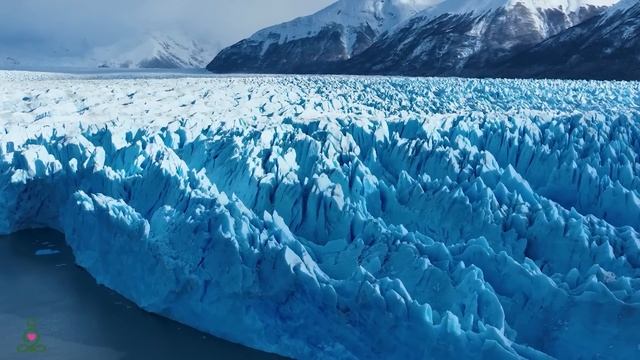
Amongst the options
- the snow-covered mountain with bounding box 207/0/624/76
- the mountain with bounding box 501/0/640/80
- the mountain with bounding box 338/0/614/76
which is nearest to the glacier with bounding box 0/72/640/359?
the mountain with bounding box 501/0/640/80

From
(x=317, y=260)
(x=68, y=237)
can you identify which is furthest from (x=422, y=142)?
(x=68, y=237)

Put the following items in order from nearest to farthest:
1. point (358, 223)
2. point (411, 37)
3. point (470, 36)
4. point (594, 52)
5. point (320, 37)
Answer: point (358, 223) < point (594, 52) < point (470, 36) < point (411, 37) < point (320, 37)

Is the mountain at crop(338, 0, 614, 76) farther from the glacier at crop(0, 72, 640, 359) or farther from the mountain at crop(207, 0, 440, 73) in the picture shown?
the glacier at crop(0, 72, 640, 359)

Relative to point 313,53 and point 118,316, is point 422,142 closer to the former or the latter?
point 118,316

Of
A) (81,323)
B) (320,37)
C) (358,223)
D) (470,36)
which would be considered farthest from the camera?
(320,37)

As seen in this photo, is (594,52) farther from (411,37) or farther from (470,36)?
(411,37)

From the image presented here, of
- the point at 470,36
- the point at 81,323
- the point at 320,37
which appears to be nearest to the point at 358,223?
the point at 81,323

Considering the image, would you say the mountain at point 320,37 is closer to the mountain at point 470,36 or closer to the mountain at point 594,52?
the mountain at point 470,36
